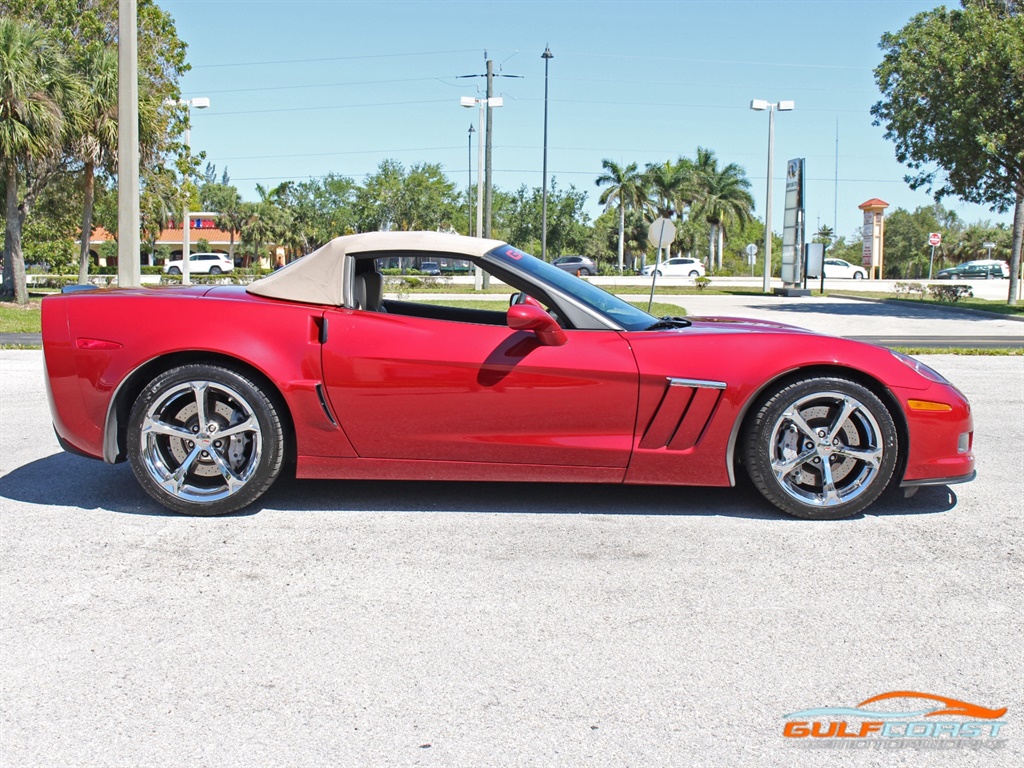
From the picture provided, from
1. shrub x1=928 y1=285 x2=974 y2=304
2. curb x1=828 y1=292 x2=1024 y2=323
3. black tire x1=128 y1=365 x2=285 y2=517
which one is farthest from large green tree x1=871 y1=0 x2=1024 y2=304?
black tire x1=128 y1=365 x2=285 y2=517

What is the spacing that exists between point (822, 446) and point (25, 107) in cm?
2163

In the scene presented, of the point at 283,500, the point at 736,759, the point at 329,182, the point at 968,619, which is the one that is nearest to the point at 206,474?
the point at 283,500

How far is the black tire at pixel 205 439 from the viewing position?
4445 millimetres

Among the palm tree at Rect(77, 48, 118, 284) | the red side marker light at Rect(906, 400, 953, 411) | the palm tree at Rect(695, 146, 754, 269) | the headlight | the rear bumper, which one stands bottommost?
the rear bumper

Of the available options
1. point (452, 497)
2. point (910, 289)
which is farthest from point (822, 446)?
point (910, 289)

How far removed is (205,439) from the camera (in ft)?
14.7

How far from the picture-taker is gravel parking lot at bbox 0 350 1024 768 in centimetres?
251

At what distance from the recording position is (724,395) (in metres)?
4.41

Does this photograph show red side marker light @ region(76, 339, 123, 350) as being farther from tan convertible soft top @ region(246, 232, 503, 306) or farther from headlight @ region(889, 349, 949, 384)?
headlight @ region(889, 349, 949, 384)

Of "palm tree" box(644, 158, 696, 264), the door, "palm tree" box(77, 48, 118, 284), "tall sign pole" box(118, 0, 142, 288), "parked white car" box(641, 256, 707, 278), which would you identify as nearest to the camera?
the door

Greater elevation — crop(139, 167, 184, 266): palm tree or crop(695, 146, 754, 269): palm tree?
crop(695, 146, 754, 269): palm tree

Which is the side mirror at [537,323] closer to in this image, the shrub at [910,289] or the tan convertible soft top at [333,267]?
the tan convertible soft top at [333,267]

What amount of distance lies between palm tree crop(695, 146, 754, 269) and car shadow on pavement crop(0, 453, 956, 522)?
73397 millimetres

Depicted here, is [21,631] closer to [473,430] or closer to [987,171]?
[473,430]
